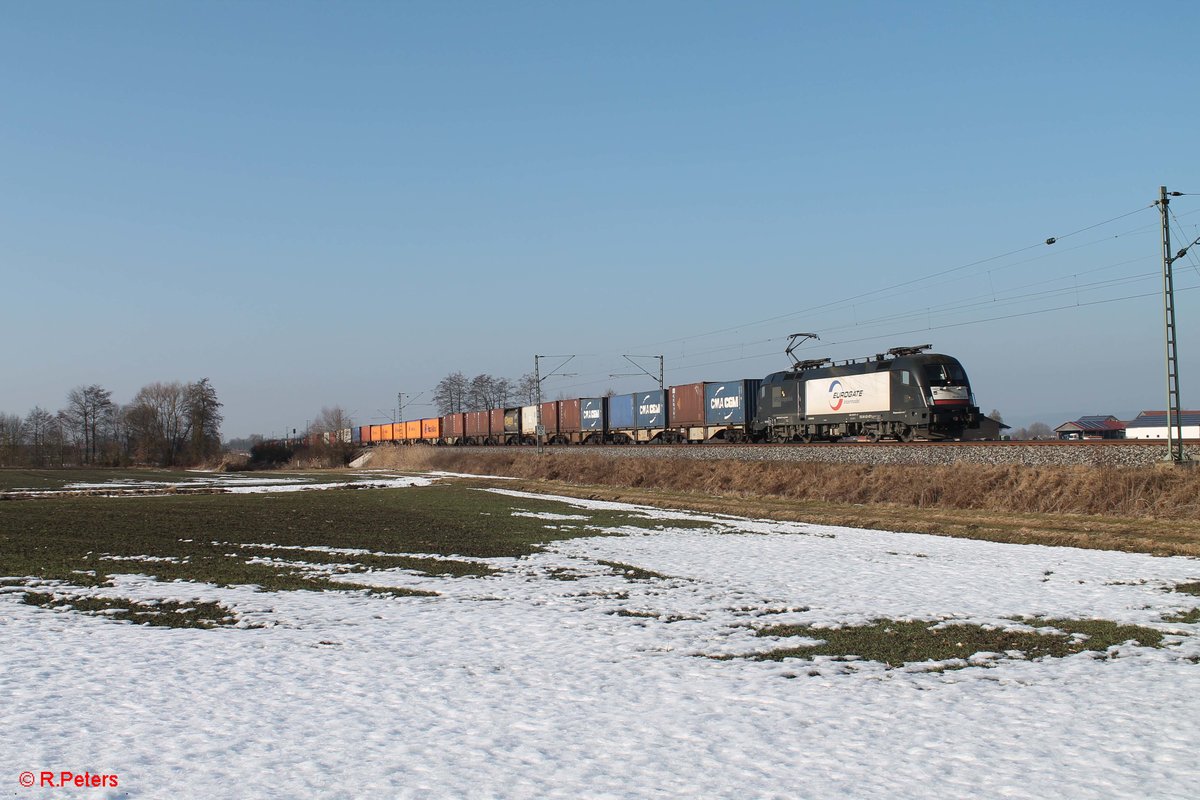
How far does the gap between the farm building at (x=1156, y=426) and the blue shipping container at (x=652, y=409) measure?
29221 millimetres

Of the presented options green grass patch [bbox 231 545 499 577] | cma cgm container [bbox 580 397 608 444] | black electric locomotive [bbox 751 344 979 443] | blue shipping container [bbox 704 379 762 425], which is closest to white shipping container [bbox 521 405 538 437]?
cma cgm container [bbox 580 397 608 444]

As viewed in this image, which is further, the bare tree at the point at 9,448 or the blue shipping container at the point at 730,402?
the bare tree at the point at 9,448

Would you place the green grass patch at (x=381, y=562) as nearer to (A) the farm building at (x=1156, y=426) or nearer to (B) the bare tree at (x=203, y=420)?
(A) the farm building at (x=1156, y=426)

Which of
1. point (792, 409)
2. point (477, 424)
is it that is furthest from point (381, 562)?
point (477, 424)

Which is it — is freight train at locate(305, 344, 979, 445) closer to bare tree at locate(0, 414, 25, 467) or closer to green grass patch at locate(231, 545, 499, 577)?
A: green grass patch at locate(231, 545, 499, 577)

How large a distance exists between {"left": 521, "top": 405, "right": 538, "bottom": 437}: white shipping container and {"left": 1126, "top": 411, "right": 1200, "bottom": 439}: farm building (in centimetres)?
4365

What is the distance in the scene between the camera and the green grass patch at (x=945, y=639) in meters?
9.72

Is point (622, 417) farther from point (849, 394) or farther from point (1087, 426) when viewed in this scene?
point (1087, 426)

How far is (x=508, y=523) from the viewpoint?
24.0 meters

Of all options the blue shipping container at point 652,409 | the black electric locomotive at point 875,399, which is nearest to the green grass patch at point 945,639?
the black electric locomotive at point 875,399

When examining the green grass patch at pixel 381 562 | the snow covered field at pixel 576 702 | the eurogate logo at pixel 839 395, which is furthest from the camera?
the eurogate logo at pixel 839 395

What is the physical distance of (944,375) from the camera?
37.1 meters

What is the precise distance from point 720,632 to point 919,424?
28449 mm

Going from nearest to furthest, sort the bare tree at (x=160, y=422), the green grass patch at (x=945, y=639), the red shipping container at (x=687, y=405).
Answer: the green grass patch at (x=945, y=639), the red shipping container at (x=687, y=405), the bare tree at (x=160, y=422)
